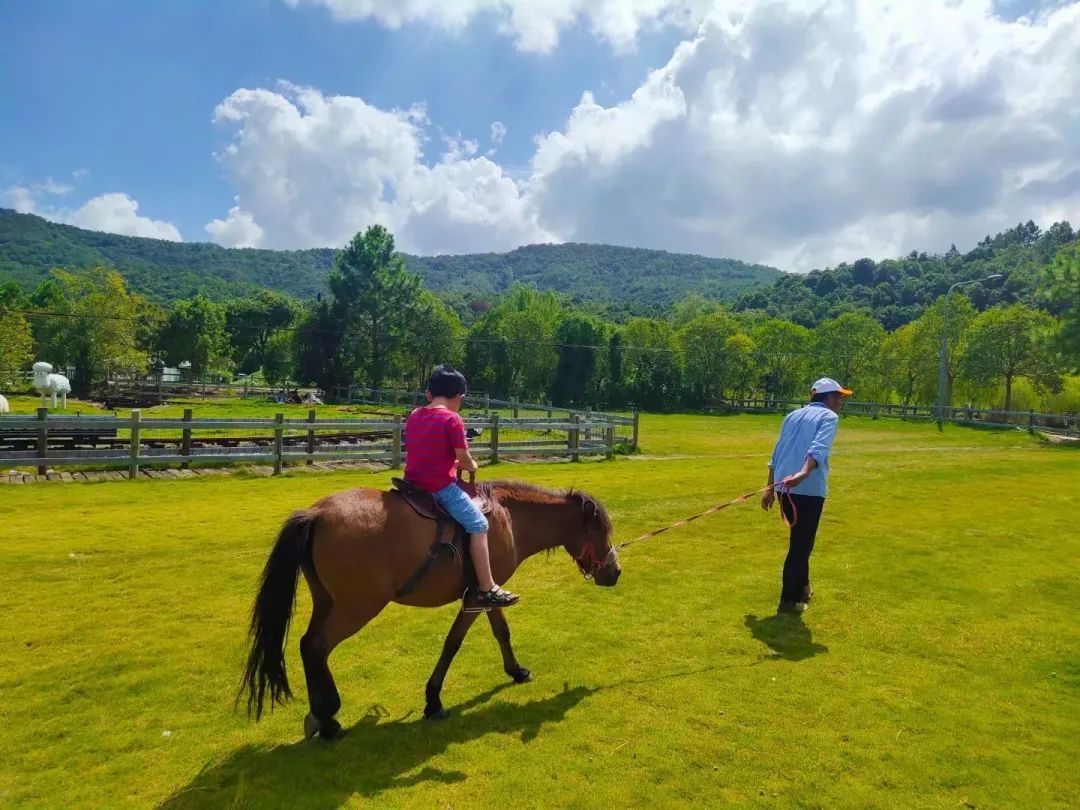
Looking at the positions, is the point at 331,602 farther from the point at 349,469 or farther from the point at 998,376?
the point at 998,376

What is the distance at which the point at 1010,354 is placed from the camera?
40.8m

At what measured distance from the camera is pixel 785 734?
14.0 ft

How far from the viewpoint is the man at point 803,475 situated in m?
6.12

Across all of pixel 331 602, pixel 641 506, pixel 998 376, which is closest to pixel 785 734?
pixel 331 602

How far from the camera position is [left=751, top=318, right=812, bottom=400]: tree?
178 ft

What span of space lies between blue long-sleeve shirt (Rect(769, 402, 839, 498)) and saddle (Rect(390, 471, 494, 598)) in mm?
3345

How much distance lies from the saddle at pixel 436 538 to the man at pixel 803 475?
3.25 m

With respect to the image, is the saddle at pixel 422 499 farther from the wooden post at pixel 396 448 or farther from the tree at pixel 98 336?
the tree at pixel 98 336

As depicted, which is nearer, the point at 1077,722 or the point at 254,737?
the point at 254,737

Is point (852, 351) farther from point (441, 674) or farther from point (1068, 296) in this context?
point (441, 674)

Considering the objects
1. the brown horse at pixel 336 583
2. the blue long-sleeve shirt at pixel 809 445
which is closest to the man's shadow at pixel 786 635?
the blue long-sleeve shirt at pixel 809 445

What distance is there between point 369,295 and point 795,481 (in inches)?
2178

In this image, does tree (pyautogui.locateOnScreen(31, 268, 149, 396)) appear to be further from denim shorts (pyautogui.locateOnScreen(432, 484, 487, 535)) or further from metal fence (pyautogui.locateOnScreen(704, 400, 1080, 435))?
denim shorts (pyautogui.locateOnScreen(432, 484, 487, 535))

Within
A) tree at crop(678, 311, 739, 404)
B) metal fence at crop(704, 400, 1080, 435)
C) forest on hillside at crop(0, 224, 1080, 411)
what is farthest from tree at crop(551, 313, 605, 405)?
metal fence at crop(704, 400, 1080, 435)
